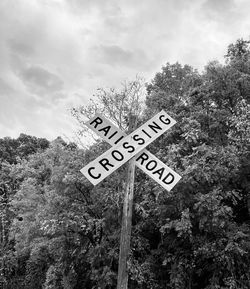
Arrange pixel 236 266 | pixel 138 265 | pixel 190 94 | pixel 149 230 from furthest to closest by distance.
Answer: pixel 190 94 < pixel 149 230 < pixel 138 265 < pixel 236 266

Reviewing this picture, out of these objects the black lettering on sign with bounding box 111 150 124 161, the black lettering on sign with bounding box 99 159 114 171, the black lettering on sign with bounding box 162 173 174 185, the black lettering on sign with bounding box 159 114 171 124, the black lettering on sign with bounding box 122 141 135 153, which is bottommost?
the black lettering on sign with bounding box 162 173 174 185

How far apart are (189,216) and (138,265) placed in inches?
97.3

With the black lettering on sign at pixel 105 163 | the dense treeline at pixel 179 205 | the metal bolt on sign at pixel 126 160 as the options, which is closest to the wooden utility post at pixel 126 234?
the metal bolt on sign at pixel 126 160

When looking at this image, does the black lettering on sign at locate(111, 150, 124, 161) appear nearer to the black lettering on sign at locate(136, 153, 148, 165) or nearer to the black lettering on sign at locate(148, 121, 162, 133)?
the black lettering on sign at locate(136, 153, 148, 165)

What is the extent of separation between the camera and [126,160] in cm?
229

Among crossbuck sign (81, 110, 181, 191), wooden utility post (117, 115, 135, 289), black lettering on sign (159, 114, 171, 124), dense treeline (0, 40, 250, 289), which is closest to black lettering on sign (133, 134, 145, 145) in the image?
crossbuck sign (81, 110, 181, 191)

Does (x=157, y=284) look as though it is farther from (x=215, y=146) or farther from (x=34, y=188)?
(x=34, y=188)

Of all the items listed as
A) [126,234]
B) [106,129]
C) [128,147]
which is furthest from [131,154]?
[126,234]

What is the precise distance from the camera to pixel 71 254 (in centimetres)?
1155

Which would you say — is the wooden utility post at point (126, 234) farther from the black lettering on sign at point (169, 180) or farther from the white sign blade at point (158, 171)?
the black lettering on sign at point (169, 180)

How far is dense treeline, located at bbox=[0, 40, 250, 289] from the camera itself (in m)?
8.16

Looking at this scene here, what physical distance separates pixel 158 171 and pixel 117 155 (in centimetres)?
35

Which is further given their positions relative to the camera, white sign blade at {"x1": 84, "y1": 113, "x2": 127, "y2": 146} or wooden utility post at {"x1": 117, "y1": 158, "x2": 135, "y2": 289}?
white sign blade at {"x1": 84, "y1": 113, "x2": 127, "y2": 146}

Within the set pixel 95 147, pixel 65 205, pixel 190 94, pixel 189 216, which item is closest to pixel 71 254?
pixel 65 205
